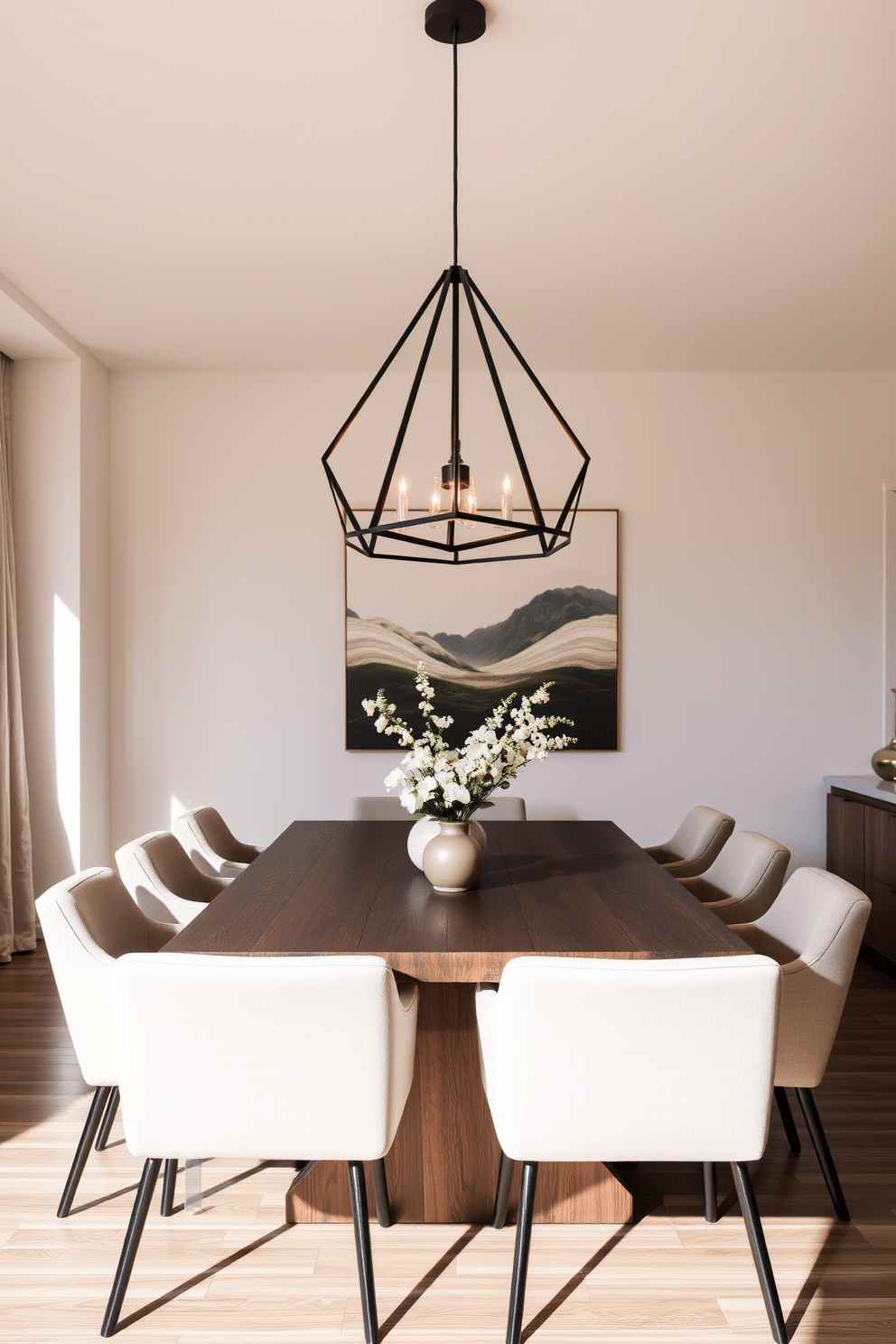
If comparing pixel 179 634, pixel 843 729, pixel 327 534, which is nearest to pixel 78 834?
pixel 179 634

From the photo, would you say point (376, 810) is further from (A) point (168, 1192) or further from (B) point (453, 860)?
(A) point (168, 1192)

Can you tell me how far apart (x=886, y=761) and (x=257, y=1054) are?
3714 mm

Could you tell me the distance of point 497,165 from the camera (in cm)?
298

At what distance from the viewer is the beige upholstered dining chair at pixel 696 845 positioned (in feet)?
11.3

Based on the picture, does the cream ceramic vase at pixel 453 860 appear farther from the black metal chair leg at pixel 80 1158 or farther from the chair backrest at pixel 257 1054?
the black metal chair leg at pixel 80 1158

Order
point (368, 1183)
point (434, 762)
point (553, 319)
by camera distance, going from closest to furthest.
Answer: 1. point (368, 1183)
2. point (434, 762)
3. point (553, 319)

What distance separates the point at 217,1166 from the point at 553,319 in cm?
355

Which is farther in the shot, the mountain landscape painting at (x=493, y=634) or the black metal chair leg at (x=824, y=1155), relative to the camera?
the mountain landscape painting at (x=493, y=634)

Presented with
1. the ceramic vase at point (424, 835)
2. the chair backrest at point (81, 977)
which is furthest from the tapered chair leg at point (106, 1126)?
the ceramic vase at point (424, 835)

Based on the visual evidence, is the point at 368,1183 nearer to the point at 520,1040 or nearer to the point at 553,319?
the point at 520,1040

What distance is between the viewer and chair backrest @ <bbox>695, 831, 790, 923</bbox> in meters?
2.87

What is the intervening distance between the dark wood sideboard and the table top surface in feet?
5.41

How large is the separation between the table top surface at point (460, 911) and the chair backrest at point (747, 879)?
0.25 meters

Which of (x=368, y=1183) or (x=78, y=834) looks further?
(x=78, y=834)
